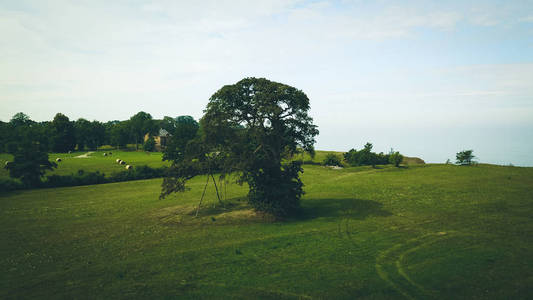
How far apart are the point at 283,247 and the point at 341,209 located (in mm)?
12076

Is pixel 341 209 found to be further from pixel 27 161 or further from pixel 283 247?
pixel 27 161

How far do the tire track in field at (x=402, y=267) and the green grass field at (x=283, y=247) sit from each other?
6 centimetres

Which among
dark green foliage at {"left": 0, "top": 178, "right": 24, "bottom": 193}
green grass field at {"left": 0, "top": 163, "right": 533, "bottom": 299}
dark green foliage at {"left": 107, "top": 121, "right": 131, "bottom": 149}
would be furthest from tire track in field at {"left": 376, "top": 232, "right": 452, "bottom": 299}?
dark green foliage at {"left": 107, "top": 121, "right": 131, "bottom": 149}

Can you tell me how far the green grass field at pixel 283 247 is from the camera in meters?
14.1

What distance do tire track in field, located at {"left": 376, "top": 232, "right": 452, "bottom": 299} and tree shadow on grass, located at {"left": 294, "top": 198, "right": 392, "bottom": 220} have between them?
21.0 ft

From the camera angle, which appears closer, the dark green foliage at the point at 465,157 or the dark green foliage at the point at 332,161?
the dark green foliage at the point at 465,157

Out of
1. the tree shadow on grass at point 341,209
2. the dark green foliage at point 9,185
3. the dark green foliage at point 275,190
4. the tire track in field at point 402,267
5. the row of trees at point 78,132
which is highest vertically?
the row of trees at point 78,132

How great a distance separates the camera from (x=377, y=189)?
3919 centimetres

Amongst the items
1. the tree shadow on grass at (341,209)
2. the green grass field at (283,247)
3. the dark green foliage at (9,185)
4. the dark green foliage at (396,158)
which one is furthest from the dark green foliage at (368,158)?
the dark green foliage at (9,185)

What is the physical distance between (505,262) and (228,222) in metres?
19.9

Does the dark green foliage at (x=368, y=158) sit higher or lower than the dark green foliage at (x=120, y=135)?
lower

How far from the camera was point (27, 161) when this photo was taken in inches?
1770

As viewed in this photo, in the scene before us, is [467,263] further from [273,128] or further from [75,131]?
[75,131]

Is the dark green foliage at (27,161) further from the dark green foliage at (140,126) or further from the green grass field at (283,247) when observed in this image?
the dark green foliage at (140,126)
